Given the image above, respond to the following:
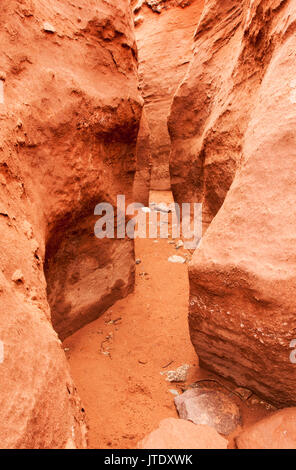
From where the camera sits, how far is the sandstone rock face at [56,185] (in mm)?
1116

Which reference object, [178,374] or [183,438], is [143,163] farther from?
[183,438]

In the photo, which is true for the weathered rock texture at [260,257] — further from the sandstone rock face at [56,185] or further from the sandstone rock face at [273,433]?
the sandstone rock face at [56,185]

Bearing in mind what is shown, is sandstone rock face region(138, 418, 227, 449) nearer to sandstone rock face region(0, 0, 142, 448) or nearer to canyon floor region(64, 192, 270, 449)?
canyon floor region(64, 192, 270, 449)

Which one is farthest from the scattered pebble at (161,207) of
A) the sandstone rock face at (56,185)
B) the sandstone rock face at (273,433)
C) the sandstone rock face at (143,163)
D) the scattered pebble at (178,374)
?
the sandstone rock face at (273,433)

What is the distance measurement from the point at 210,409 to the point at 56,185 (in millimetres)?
1525

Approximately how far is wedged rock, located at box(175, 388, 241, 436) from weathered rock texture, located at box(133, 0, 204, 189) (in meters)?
5.46

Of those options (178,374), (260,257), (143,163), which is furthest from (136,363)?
(143,163)

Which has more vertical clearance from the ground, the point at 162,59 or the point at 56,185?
the point at 162,59

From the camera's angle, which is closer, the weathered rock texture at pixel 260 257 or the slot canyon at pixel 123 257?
the slot canyon at pixel 123 257

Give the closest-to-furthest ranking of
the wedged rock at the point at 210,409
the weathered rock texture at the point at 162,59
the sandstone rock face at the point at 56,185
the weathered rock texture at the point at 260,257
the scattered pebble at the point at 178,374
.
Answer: the sandstone rock face at the point at 56,185 < the weathered rock texture at the point at 260,257 < the wedged rock at the point at 210,409 < the scattered pebble at the point at 178,374 < the weathered rock texture at the point at 162,59

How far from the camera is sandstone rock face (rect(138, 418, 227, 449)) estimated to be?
142 centimetres

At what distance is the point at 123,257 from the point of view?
3.02 metres

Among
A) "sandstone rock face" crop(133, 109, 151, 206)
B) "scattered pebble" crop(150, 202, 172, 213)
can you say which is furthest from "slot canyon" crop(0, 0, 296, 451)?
"scattered pebble" crop(150, 202, 172, 213)

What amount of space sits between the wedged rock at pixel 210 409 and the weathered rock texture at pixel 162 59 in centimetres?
546
